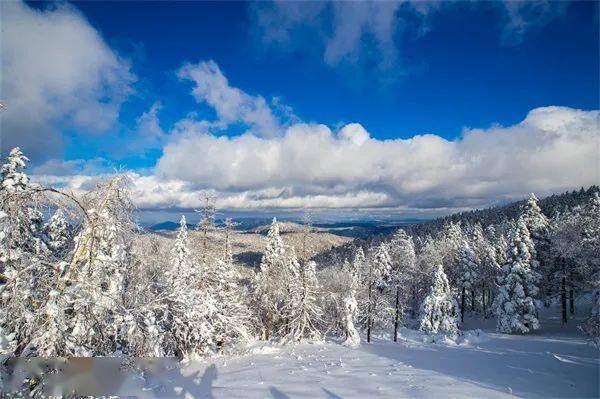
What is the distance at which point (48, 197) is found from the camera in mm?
6414

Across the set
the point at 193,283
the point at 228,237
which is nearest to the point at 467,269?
the point at 228,237

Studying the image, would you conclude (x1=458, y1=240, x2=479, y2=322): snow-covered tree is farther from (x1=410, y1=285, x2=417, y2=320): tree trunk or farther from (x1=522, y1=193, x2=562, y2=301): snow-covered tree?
(x1=522, y1=193, x2=562, y2=301): snow-covered tree

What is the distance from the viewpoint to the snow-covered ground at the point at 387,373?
52.1ft

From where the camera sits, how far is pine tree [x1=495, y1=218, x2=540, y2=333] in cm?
3909

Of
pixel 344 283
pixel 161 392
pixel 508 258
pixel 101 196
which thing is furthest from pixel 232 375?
pixel 508 258

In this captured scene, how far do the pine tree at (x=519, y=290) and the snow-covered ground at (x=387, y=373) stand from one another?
638cm

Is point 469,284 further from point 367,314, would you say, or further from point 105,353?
point 105,353

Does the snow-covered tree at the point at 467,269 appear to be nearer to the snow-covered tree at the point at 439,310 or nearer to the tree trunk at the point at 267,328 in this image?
the snow-covered tree at the point at 439,310

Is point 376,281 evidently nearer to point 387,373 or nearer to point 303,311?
point 303,311

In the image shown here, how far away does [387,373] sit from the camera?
2030 cm

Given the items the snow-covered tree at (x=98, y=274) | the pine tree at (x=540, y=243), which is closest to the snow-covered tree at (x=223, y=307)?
the snow-covered tree at (x=98, y=274)

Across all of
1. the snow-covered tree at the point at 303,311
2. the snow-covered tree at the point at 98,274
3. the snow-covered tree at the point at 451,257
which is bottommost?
the snow-covered tree at the point at 303,311

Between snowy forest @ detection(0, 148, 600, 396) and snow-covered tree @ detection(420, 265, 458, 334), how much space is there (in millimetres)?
126

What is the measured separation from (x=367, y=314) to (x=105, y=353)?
115 feet
